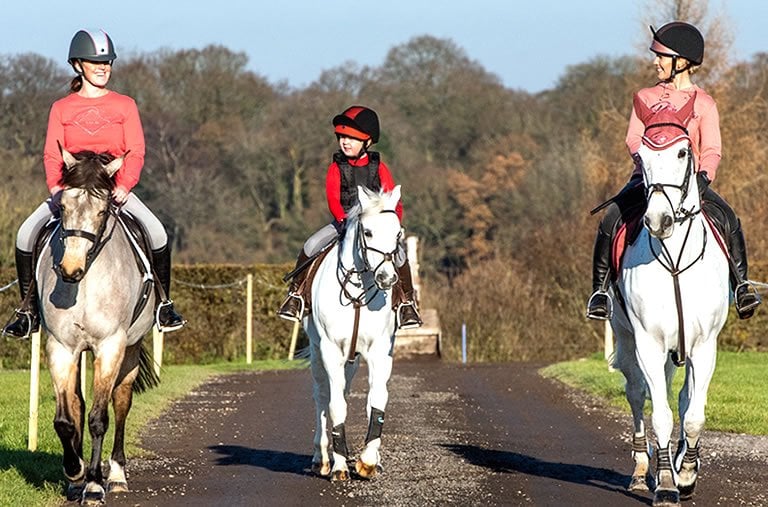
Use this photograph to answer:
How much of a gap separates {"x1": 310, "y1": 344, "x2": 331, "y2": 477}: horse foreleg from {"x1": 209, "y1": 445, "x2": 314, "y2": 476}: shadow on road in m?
0.14

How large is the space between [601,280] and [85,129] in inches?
161

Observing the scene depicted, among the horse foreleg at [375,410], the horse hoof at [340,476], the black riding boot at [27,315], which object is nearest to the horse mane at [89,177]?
the black riding boot at [27,315]

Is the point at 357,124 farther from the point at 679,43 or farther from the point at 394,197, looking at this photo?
the point at 679,43

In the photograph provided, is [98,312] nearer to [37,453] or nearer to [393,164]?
[37,453]

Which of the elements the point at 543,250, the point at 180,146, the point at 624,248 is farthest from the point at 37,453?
the point at 180,146

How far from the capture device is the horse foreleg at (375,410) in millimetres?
10930

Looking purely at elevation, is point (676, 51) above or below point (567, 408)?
above

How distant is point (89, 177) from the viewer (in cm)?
969

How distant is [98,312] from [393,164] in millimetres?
57558

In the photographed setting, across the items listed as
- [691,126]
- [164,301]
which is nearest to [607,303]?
[691,126]

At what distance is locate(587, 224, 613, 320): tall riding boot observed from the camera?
1107 cm

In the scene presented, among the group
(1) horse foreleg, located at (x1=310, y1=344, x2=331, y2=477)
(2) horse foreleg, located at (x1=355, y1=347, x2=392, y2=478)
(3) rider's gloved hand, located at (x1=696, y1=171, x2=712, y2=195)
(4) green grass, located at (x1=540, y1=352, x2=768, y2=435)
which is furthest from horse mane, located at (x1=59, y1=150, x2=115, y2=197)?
(4) green grass, located at (x1=540, y1=352, x2=768, y2=435)

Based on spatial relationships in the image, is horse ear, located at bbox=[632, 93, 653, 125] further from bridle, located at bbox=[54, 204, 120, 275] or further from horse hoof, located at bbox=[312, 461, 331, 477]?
bridle, located at bbox=[54, 204, 120, 275]

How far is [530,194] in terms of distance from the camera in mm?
59719
